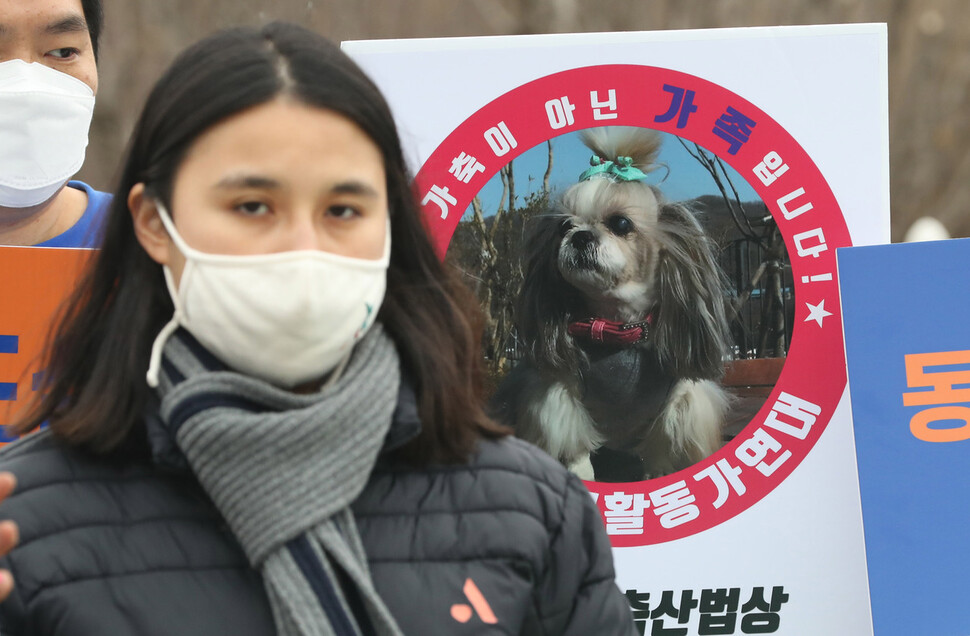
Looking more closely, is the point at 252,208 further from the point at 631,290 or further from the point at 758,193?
the point at 758,193

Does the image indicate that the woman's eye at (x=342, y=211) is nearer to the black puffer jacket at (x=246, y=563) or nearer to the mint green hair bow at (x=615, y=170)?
the black puffer jacket at (x=246, y=563)

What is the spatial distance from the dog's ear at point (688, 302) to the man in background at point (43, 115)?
3.82 feet

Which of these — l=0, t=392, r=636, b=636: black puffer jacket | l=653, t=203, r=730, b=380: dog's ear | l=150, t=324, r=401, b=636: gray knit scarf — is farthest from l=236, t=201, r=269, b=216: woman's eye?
l=653, t=203, r=730, b=380: dog's ear

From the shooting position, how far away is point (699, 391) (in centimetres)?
252

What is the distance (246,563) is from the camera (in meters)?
1.33

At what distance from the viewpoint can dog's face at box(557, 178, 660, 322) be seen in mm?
2502

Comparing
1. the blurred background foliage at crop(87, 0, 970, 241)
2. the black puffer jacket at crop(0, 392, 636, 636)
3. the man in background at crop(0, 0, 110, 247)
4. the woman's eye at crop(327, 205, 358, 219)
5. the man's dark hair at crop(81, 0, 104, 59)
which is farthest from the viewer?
the blurred background foliage at crop(87, 0, 970, 241)

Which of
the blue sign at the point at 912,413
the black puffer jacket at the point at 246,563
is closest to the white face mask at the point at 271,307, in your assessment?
the black puffer jacket at the point at 246,563

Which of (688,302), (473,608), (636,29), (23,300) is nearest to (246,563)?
(473,608)

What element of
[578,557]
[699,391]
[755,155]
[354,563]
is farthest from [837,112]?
[354,563]

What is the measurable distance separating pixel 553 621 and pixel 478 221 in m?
1.24

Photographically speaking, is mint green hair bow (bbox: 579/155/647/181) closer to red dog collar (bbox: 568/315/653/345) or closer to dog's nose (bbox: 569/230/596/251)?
dog's nose (bbox: 569/230/596/251)

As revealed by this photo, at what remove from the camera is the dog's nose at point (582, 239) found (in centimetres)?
250

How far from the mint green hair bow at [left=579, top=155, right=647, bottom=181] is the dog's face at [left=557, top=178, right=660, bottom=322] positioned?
2cm
